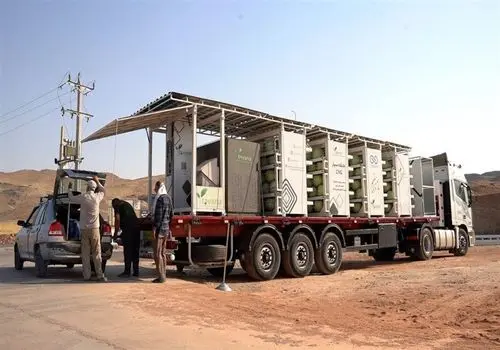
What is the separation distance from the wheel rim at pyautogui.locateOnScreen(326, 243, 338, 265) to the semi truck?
27mm

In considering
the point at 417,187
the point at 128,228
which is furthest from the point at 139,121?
the point at 417,187

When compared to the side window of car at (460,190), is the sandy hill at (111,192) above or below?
above

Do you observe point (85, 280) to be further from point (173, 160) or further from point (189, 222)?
point (173, 160)

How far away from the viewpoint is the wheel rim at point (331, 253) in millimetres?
13125

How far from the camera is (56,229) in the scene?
34.9 feet

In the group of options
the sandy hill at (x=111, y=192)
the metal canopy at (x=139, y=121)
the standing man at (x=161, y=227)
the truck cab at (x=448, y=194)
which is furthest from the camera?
the sandy hill at (x=111, y=192)

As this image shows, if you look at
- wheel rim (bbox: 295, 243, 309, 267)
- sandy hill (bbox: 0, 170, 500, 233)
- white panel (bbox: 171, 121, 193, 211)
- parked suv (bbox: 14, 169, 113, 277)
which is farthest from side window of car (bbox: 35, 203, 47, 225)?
sandy hill (bbox: 0, 170, 500, 233)

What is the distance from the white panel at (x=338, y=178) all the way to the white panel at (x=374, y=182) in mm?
1056

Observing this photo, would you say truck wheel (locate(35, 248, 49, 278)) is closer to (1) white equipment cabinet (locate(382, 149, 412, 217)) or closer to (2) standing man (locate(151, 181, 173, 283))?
(2) standing man (locate(151, 181, 173, 283))

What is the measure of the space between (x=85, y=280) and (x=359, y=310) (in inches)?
211

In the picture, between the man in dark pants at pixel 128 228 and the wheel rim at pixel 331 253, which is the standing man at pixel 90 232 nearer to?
the man in dark pants at pixel 128 228

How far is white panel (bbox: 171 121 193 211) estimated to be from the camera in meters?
11.8

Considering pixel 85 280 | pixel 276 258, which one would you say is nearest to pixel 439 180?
pixel 276 258

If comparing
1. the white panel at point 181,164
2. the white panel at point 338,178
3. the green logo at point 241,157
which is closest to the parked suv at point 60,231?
the white panel at point 181,164
